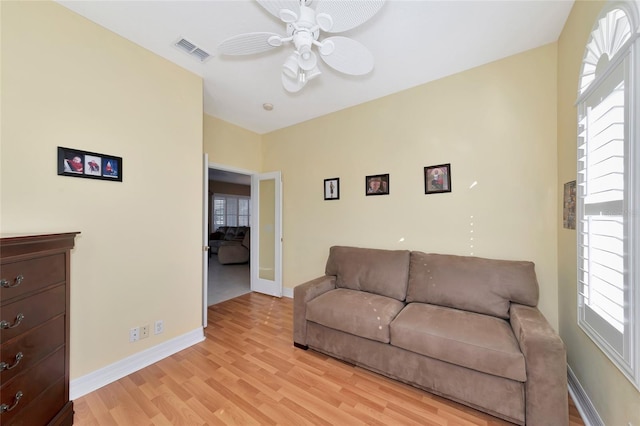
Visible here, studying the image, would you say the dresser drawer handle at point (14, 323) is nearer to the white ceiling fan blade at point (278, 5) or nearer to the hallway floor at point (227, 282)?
the white ceiling fan blade at point (278, 5)

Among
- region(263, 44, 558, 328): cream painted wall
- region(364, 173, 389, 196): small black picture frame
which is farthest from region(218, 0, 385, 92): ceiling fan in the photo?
region(364, 173, 389, 196): small black picture frame

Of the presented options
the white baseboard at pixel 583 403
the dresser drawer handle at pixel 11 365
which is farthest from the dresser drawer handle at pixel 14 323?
the white baseboard at pixel 583 403

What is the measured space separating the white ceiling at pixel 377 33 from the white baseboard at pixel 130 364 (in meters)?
2.68

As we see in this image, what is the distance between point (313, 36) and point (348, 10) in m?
0.31

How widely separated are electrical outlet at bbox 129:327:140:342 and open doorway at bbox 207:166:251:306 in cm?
146

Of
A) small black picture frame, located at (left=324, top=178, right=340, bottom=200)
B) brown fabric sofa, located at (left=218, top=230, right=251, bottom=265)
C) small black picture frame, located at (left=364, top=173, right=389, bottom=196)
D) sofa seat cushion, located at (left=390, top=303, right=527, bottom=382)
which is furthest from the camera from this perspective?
brown fabric sofa, located at (left=218, top=230, right=251, bottom=265)

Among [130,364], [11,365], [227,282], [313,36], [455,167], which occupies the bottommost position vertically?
[227,282]

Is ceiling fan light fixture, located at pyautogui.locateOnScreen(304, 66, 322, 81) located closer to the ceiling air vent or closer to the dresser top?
the ceiling air vent

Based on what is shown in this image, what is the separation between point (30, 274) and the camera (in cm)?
125

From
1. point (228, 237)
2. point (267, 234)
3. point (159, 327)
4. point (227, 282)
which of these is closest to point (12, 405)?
point (159, 327)

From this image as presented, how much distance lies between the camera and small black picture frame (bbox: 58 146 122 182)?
1.68 meters

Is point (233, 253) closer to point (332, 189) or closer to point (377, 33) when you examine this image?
point (332, 189)

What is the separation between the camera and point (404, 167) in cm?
274

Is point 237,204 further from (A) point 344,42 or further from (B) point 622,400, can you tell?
(B) point 622,400
